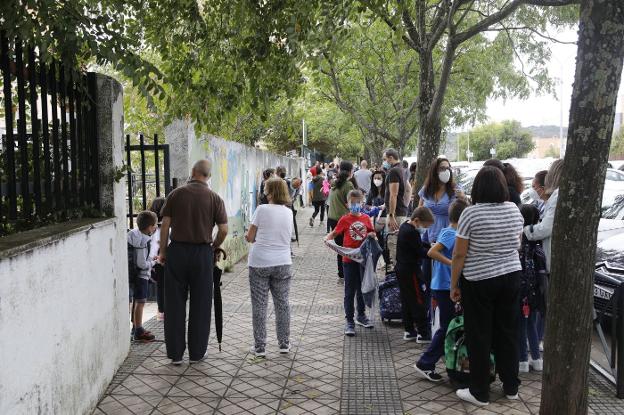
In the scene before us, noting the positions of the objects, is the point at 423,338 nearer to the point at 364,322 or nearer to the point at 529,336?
the point at 364,322

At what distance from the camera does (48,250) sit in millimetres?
3834

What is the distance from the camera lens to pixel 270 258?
598 centimetres

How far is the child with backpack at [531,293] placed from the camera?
5.39m

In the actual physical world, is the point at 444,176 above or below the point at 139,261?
above

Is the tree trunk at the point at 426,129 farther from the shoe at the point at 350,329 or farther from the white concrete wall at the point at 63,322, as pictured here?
the white concrete wall at the point at 63,322

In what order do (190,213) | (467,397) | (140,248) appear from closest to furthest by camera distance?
(467,397) → (190,213) → (140,248)

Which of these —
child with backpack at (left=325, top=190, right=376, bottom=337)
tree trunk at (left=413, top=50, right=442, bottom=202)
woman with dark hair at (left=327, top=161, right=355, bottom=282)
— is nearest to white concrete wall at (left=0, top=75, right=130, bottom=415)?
child with backpack at (left=325, top=190, right=376, bottom=337)

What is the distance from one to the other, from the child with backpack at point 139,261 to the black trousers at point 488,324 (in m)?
3.32

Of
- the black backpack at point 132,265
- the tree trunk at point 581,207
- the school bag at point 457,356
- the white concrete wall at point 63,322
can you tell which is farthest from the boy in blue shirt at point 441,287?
the black backpack at point 132,265

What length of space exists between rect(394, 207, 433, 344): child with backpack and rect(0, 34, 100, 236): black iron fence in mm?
2942

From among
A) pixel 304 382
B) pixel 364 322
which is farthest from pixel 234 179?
pixel 304 382

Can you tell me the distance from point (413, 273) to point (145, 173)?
4.94 meters

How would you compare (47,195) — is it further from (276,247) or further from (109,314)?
(276,247)

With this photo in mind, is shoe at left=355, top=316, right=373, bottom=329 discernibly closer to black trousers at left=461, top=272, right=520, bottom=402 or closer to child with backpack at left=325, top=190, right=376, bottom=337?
child with backpack at left=325, top=190, right=376, bottom=337
